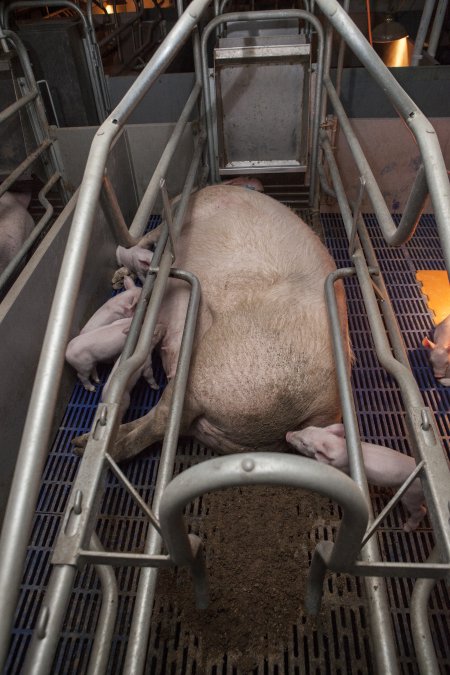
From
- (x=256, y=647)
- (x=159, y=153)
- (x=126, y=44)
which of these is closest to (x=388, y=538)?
(x=256, y=647)

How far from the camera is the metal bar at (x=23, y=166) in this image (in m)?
2.42

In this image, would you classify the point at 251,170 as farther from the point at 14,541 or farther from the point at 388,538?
the point at 14,541

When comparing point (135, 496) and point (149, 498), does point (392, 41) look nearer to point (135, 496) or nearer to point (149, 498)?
point (149, 498)

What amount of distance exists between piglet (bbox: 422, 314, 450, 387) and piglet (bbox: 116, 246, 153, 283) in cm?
143

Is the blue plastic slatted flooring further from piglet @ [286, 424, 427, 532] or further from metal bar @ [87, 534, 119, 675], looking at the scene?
metal bar @ [87, 534, 119, 675]

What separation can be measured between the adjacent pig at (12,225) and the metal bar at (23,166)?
8.2 inches

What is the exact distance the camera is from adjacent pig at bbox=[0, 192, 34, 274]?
8.86ft

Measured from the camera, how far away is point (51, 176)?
3025mm

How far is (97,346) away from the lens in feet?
6.70

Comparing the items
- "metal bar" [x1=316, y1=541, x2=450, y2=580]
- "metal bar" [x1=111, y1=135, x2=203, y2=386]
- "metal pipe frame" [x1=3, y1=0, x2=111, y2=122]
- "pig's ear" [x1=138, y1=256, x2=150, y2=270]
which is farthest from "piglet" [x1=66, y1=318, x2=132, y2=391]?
"metal pipe frame" [x1=3, y1=0, x2=111, y2=122]

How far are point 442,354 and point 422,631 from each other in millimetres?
1280

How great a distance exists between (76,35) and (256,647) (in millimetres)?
3570

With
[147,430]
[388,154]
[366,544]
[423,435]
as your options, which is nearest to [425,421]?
[423,435]

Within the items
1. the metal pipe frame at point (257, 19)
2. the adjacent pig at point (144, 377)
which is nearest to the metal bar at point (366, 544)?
the adjacent pig at point (144, 377)
